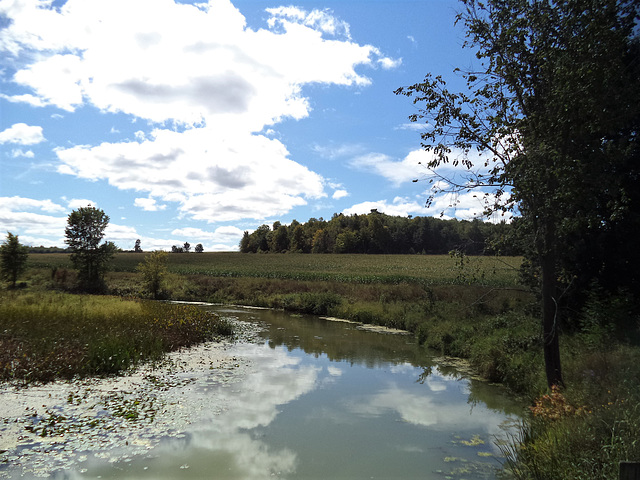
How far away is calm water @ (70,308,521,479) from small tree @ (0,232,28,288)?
1319 inches

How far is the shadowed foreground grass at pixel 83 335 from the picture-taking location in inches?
437

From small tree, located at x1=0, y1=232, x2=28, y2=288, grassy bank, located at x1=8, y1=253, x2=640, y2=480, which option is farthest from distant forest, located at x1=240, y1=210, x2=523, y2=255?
small tree, located at x1=0, y1=232, x2=28, y2=288

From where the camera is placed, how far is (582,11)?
25.6 feet

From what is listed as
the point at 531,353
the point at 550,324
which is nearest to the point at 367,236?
the point at 531,353

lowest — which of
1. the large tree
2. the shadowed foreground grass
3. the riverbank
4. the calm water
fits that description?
the calm water

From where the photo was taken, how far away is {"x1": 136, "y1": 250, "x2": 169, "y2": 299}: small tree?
3809 centimetres

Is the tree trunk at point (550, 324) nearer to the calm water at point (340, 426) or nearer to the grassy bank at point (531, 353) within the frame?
the grassy bank at point (531, 353)

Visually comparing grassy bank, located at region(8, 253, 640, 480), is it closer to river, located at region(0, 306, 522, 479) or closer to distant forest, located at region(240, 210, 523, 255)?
river, located at region(0, 306, 522, 479)

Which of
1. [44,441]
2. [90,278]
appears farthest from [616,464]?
[90,278]

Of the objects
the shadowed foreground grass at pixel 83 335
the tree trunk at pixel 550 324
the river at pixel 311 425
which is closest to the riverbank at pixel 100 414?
the river at pixel 311 425

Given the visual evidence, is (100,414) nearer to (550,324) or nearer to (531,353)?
(550,324)

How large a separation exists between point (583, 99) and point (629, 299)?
6115 millimetres

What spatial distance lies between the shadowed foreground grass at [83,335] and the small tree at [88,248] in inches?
867

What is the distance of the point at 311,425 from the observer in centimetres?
900
